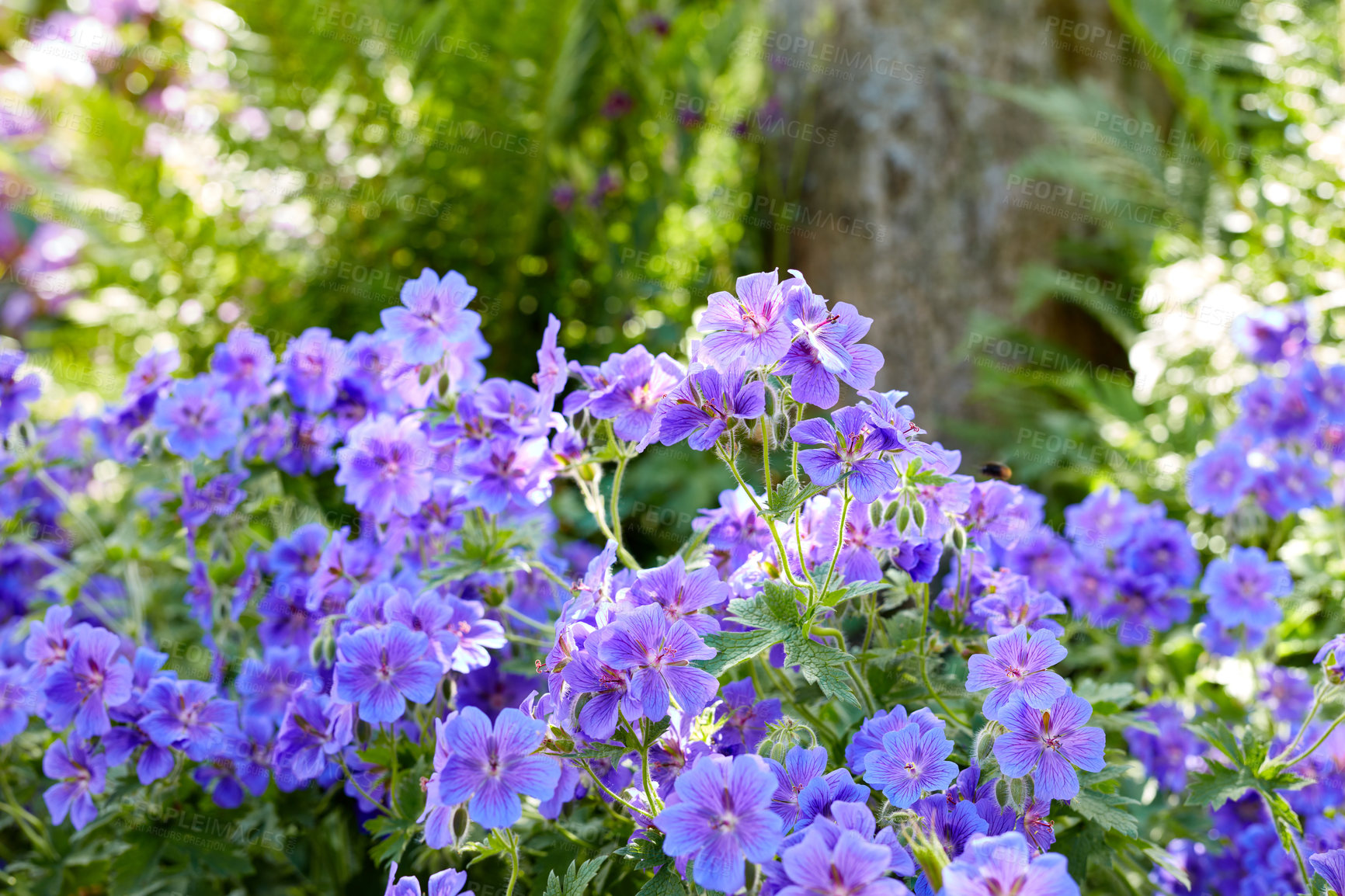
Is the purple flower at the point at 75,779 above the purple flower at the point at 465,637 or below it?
below

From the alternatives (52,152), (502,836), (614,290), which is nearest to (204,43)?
(52,152)

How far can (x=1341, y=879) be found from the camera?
77cm

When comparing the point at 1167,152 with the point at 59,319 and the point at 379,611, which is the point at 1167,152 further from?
the point at 59,319

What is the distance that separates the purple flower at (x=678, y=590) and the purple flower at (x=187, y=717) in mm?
564

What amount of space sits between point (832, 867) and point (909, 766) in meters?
0.17

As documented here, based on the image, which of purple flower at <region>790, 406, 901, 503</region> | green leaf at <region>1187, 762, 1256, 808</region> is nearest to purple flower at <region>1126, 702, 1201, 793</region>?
green leaf at <region>1187, 762, 1256, 808</region>

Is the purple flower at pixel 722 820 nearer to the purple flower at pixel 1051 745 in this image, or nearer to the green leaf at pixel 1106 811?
the purple flower at pixel 1051 745

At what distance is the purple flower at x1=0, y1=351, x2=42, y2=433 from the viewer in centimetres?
146

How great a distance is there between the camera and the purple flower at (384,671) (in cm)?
90

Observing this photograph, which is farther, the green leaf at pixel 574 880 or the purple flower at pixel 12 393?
the purple flower at pixel 12 393
